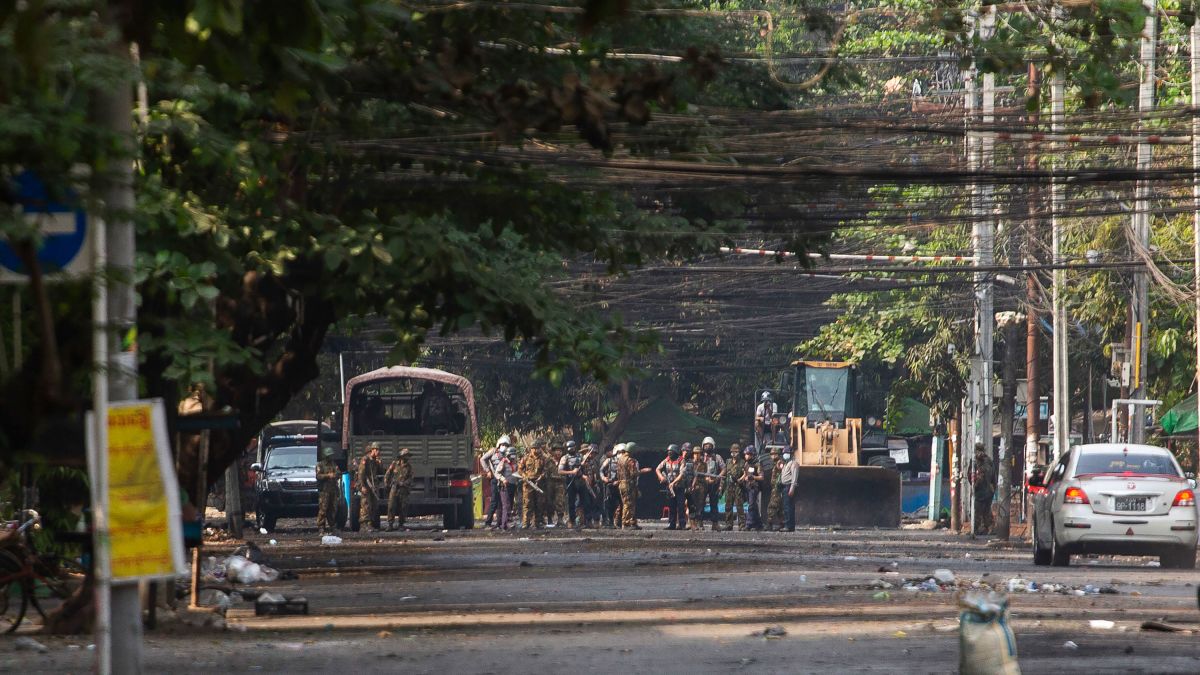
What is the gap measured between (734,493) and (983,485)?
7.75 meters

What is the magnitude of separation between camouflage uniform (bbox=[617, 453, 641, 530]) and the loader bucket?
3.50 m

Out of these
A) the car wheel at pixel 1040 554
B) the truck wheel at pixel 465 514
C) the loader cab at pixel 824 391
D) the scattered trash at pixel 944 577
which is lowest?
the truck wheel at pixel 465 514

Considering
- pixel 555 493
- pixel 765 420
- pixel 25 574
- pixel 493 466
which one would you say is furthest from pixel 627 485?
pixel 25 574

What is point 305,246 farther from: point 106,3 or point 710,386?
point 710,386

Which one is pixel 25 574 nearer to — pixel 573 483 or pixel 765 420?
pixel 573 483

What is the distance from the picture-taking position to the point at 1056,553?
23.1 meters

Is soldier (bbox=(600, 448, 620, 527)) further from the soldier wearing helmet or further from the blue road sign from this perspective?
the blue road sign

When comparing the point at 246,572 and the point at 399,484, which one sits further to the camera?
the point at 399,484

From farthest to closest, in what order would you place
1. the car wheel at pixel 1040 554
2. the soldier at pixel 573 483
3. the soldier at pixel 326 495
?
the soldier at pixel 573 483, the soldier at pixel 326 495, the car wheel at pixel 1040 554

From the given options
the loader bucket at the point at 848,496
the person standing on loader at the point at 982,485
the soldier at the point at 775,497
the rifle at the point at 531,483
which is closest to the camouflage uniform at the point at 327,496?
the rifle at the point at 531,483

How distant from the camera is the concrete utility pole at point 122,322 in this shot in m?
7.74

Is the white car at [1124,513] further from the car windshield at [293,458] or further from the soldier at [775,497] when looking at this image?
the car windshield at [293,458]

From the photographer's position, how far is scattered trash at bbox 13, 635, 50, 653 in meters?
13.1

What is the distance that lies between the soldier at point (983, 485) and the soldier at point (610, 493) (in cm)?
892
